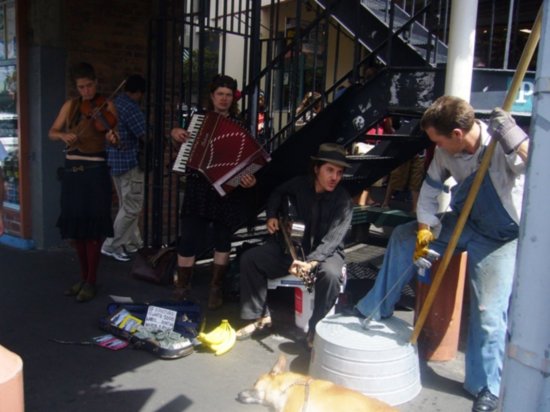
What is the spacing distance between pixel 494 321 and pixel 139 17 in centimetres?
495

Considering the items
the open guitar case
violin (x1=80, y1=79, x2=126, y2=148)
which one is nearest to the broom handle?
the open guitar case

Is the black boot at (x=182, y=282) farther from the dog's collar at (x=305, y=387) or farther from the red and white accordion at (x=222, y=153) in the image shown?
the dog's collar at (x=305, y=387)

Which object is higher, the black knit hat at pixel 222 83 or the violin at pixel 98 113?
the black knit hat at pixel 222 83

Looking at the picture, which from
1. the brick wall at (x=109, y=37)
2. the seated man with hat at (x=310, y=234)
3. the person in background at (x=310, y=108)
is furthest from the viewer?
the brick wall at (x=109, y=37)

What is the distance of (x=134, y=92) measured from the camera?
573 cm

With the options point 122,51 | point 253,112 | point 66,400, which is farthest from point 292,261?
point 122,51

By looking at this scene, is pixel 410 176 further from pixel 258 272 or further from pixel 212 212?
pixel 258 272

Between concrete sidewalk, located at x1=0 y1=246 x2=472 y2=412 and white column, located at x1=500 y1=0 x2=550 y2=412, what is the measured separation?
6.00 feet

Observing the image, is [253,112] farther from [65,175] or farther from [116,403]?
[116,403]

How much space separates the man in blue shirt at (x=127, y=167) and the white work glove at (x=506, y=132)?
353 cm

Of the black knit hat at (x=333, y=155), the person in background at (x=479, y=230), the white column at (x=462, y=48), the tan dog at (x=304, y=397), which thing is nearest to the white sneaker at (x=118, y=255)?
the black knit hat at (x=333, y=155)

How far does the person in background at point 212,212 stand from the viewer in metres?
4.74

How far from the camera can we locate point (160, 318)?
13.9 ft

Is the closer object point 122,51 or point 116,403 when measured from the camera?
point 116,403
